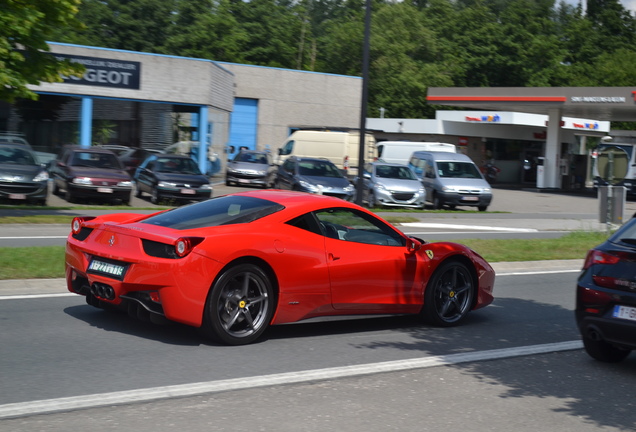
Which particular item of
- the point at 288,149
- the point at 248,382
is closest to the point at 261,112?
the point at 288,149

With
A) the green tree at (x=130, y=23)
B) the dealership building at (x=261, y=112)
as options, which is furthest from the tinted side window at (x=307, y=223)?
the green tree at (x=130, y=23)

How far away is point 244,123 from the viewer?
50688 millimetres

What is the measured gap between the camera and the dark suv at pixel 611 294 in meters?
6.82

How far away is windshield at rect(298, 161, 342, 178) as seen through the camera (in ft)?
94.7

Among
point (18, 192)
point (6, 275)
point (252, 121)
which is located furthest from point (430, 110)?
point (6, 275)

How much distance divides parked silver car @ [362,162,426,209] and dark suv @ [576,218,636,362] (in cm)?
2115

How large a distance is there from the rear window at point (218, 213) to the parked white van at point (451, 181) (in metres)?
22.5

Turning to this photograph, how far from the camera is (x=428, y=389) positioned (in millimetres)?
6254

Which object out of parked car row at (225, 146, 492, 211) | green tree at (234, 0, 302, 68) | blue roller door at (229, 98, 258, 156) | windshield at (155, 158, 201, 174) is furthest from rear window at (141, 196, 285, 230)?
green tree at (234, 0, 302, 68)

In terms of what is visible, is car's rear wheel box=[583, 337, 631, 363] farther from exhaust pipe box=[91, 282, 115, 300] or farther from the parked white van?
the parked white van

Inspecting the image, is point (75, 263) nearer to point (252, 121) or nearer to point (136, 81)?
point (136, 81)

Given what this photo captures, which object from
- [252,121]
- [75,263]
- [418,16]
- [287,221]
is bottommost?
[75,263]

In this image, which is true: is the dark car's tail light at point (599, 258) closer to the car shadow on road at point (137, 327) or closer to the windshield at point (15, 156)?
the car shadow on road at point (137, 327)

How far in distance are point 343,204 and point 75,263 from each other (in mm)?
2558
